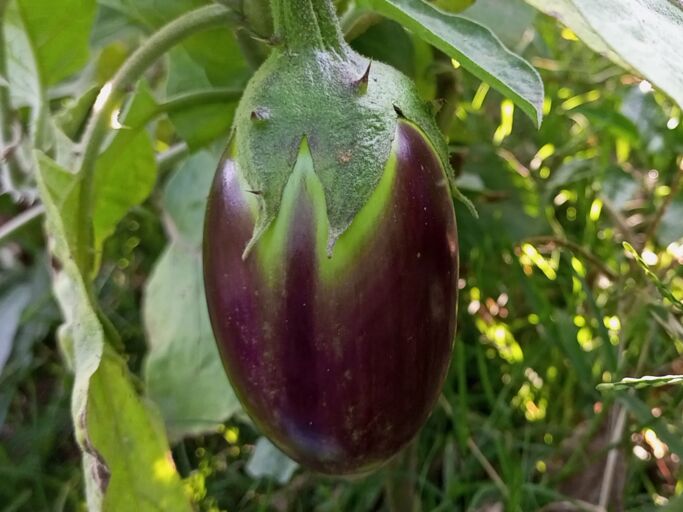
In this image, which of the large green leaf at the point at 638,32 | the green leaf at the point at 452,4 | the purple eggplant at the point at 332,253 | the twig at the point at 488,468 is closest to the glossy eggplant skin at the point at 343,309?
the purple eggplant at the point at 332,253

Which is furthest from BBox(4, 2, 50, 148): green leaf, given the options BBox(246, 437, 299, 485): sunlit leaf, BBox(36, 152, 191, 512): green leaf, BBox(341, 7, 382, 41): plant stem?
BBox(246, 437, 299, 485): sunlit leaf

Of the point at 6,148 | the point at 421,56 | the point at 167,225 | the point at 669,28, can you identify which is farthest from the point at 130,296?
the point at 669,28

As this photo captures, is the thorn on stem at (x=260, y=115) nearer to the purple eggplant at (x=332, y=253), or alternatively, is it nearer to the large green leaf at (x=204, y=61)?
the purple eggplant at (x=332, y=253)

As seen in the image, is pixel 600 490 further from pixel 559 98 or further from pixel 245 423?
pixel 559 98

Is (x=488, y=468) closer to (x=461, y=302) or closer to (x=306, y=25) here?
(x=461, y=302)

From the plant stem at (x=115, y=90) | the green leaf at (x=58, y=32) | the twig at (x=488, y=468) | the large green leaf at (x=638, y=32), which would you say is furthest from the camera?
the twig at (x=488, y=468)

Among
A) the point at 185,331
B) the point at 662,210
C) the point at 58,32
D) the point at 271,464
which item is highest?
the point at 58,32

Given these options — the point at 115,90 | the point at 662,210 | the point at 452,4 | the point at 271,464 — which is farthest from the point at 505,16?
the point at 271,464
